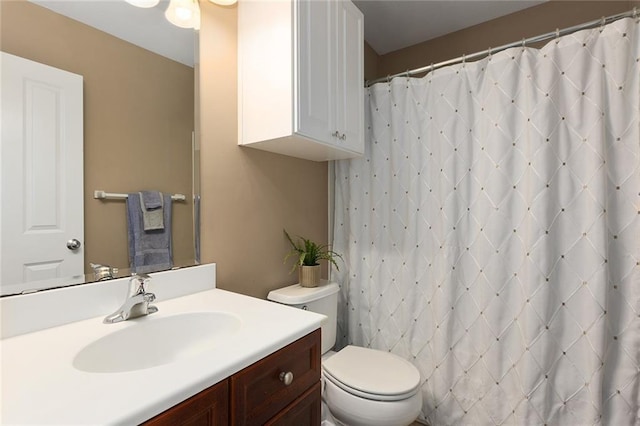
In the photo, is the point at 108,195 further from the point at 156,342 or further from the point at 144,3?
the point at 144,3

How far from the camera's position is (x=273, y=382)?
775mm

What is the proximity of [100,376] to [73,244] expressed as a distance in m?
0.48

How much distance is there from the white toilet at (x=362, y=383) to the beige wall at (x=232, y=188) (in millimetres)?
Answer: 178

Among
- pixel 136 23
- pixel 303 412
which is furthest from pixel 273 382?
pixel 136 23

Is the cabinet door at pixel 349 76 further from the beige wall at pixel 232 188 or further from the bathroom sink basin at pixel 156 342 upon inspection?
the bathroom sink basin at pixel 156 342

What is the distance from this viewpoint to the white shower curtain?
129 centimetres

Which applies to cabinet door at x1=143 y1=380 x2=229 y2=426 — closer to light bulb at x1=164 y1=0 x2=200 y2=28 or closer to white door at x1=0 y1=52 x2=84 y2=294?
white door at x1=0 y1=52 x2=84 y2=294

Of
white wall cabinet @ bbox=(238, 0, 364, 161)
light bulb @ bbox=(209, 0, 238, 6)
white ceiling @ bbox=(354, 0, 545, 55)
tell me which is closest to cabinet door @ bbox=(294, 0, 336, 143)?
white wall cabinet @ bbox=(238, 0, 364, 161)

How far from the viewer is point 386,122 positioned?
1835 mm

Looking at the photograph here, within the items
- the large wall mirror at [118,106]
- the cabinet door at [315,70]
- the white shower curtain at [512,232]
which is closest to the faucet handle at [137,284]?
the large wall mirror at [118,106]

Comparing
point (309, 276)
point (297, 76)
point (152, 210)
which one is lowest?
point (309, 276)

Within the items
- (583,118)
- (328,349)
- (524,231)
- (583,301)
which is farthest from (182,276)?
(583,118)

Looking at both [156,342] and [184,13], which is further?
[184,13]

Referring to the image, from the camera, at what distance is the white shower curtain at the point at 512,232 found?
50.9 inches
